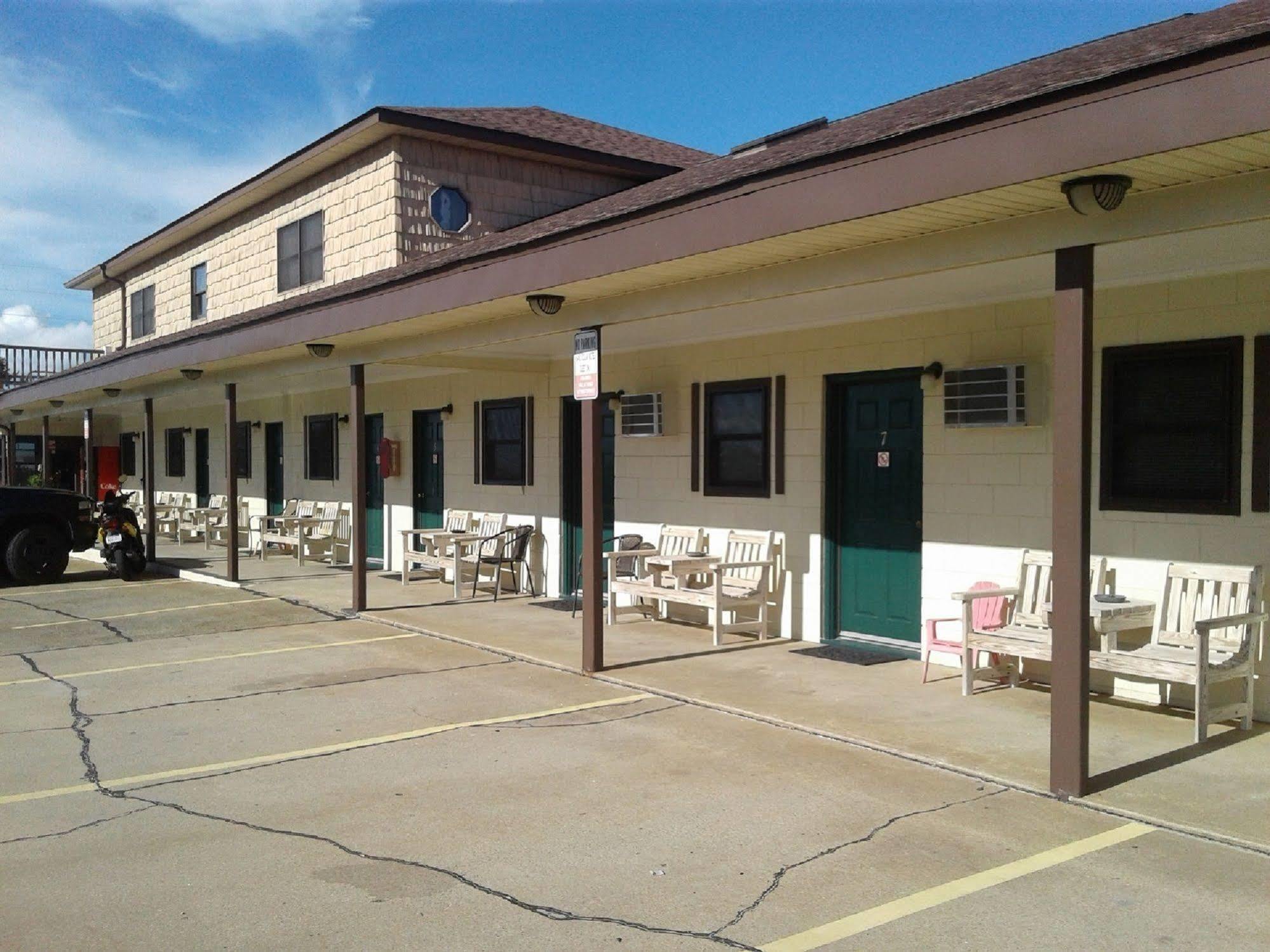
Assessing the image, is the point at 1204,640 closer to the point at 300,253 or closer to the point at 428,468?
the point at 428,468

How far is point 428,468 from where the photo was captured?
15.3 metres

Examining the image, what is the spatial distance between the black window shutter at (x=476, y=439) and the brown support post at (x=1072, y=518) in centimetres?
959

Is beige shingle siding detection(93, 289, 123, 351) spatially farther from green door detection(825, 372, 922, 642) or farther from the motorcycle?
green door detection(825, 372, 922, 642)

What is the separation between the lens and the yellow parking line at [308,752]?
215 inches

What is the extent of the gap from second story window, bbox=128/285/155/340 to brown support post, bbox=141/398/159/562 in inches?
283

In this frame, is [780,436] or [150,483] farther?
[150,483]

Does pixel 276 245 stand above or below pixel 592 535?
above

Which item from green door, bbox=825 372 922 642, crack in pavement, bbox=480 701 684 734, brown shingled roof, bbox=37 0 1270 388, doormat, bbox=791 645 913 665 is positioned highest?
brown shingled roof, bbox=37 0 1270 388

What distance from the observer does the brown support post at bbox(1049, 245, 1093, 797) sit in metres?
5.00

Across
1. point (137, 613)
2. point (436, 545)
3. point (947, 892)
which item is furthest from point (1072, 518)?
point (137, 613)

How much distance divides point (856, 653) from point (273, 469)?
44.8ft

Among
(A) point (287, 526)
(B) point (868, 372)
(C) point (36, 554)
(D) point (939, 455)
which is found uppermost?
(B) point (868, 372)

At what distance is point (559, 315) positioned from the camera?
8.52 meters

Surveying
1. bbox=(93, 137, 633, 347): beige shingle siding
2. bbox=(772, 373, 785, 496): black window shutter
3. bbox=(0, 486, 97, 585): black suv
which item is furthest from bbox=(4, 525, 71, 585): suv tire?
bbox=(772, 373, 785, 496): black window shutter
